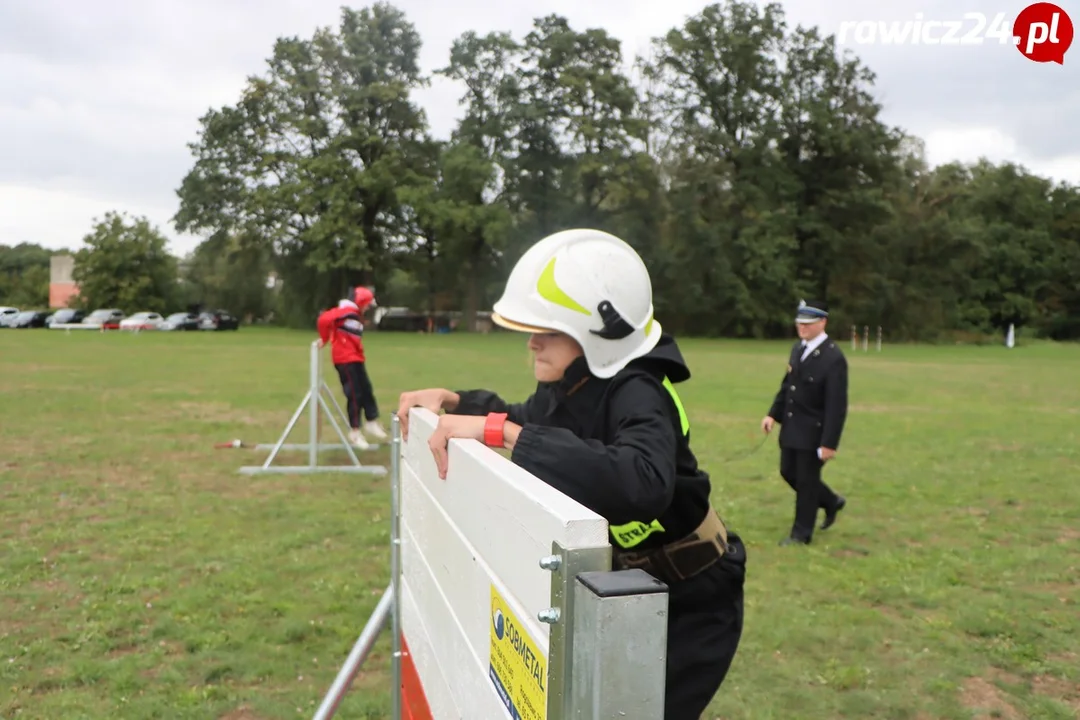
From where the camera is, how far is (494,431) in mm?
1970

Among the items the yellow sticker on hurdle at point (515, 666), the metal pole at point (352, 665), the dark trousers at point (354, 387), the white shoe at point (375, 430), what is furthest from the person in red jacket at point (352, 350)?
the yellow sticker on hurdle at point (515, 666)

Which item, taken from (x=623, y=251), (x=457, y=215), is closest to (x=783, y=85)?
(x=457, y=215)

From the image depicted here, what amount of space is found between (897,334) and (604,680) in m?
57.0

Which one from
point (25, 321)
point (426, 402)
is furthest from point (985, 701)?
point (25, 321)

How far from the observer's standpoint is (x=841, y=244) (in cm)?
5366

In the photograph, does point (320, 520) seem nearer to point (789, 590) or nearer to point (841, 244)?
point (789, 590)

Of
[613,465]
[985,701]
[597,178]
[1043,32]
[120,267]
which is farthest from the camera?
[120,267]

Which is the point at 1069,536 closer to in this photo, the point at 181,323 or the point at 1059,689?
the point at 1059,689

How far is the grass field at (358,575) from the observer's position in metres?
4.39

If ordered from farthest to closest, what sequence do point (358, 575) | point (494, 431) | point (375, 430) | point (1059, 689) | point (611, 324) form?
point (375, 430) < point (358, 575) < point (1059, 689) < point (611, 324) < point (494, 431)

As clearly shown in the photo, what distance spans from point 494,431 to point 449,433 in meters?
0.10

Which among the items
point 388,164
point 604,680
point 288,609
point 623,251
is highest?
point 388,164

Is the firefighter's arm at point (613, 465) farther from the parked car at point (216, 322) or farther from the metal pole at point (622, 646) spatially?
the parked car at point (216, 322)

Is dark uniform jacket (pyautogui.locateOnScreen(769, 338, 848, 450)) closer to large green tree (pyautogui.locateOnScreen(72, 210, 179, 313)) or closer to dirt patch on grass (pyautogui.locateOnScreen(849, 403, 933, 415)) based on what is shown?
dirt patch on grass (pyautogui.locateOnScreen(849, 403, 933, 415))
